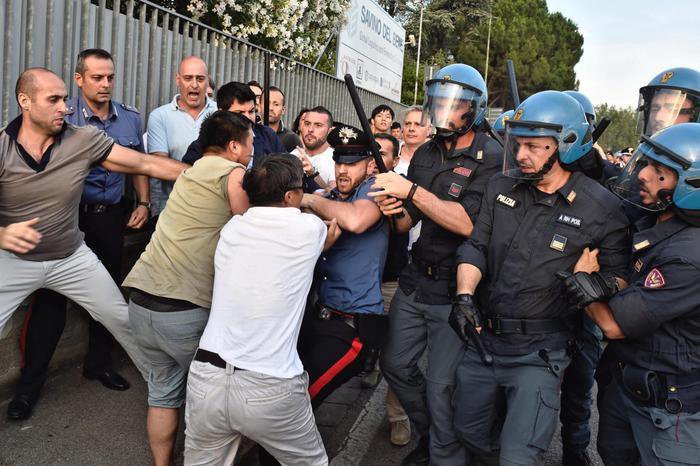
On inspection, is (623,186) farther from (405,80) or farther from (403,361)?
(405,80)

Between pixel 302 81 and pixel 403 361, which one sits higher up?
pixel 302 81

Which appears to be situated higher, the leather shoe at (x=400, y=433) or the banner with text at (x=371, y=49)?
the banner with text at (x=371, y=49)

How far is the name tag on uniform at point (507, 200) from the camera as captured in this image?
3.31m

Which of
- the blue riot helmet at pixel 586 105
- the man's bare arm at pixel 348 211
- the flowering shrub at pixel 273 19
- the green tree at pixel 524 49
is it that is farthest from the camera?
the green tree at pixel 524 49

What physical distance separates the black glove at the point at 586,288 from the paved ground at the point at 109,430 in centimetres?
163

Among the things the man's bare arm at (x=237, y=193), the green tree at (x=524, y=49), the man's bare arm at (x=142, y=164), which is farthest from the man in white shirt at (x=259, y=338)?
the green tree at (x=524, y=49)

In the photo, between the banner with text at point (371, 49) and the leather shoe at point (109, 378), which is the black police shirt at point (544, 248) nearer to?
the leather shoe at point (109, 378)

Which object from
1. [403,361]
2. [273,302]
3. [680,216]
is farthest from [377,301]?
[680,216]

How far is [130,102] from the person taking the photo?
5664 mm

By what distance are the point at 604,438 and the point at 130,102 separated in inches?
176

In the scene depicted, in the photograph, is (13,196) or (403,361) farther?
(403,361)

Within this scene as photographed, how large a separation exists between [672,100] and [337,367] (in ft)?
8.61

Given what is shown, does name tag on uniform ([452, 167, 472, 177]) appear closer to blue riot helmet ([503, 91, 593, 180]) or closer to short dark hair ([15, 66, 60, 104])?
blue riot helmet ([503, 91, 593, 180])

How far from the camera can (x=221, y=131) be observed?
333 cm
